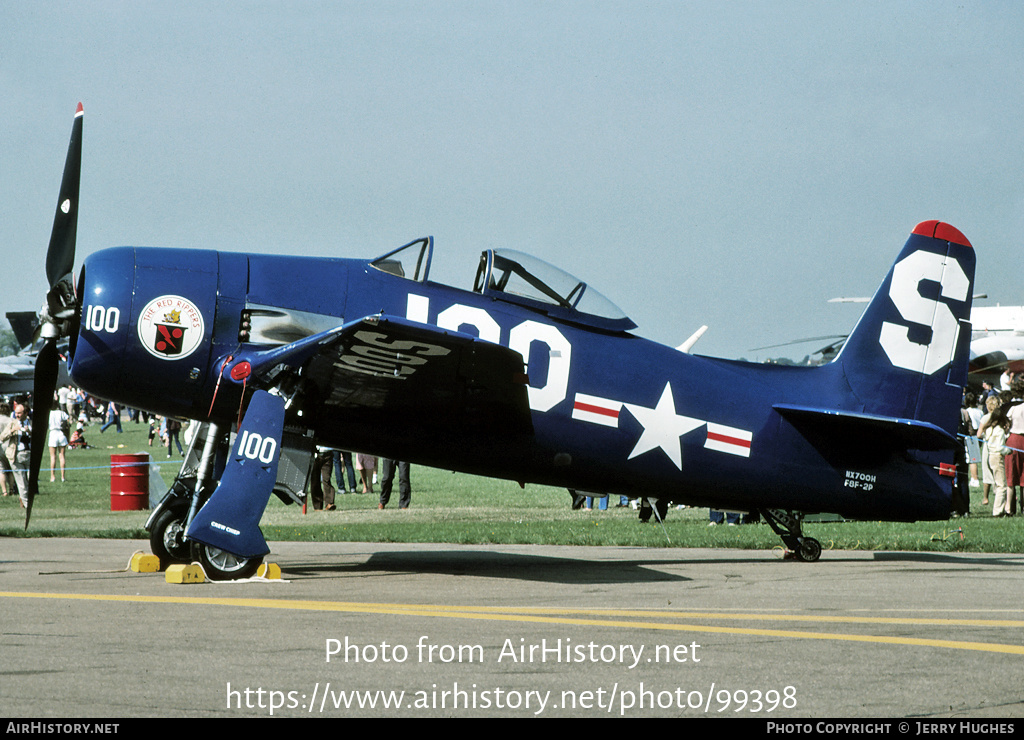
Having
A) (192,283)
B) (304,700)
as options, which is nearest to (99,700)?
(304,700)

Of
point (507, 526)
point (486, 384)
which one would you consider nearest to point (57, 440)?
point (507, 526)

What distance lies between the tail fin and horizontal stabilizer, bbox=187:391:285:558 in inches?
237

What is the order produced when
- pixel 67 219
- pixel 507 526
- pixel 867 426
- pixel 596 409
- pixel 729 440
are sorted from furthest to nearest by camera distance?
pixel 507 526
pixel 867 426
pixel 729 440
pixel 596 409
pixel 67 219

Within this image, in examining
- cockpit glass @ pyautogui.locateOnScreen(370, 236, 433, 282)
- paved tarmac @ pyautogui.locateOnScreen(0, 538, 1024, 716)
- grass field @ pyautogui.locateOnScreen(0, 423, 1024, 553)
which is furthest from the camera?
grass field @ pyautogui.locateOnScreen(0, 423, 1024, 553)

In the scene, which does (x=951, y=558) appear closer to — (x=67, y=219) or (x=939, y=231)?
(x=939, y=231)

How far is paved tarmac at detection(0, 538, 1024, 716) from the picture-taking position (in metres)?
4.70

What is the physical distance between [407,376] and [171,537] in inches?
112

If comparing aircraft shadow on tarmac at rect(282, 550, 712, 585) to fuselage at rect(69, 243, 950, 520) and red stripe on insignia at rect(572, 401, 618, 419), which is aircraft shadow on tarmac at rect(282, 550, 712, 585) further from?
red stripe on insignia at rect(572, 401, 618, 419)

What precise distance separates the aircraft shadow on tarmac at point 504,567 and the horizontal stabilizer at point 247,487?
150 centimetres

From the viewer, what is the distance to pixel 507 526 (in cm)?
1555

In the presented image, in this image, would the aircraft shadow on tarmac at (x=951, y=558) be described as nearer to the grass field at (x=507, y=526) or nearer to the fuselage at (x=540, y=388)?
the grass field at (x=507, y=526)

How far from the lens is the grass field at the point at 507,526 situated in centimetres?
1310

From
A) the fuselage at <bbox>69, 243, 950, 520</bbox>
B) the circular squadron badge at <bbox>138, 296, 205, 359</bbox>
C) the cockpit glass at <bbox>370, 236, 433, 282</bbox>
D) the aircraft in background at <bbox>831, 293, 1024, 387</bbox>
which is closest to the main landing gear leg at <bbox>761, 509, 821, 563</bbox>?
the fuselage at <bbox>69, 243, 950, 520</bbox>

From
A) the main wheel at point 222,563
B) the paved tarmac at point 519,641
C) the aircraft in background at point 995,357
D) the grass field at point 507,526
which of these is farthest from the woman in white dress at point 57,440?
the aircraft in background at point 995,357
